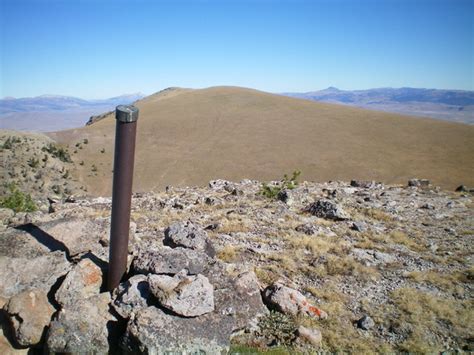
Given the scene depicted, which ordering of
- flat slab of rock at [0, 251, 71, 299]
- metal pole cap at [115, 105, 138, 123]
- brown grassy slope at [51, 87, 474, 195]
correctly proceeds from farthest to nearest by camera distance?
brown grassy slope at [51, 87, 474, 195]
flat slab of rock at [0, 251, 71, 299]
metal pole cap at [115, 105, 138, 123]

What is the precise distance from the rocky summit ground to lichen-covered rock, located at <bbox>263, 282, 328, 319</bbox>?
0.8 inches

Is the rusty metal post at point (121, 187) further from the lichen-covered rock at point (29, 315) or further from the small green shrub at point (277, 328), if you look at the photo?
the small green shrub at point (277, 328)

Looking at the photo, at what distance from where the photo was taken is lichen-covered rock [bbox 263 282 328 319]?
620cm

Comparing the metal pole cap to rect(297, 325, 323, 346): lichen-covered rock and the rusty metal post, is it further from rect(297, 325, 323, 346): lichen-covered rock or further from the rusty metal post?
rect(297, 325, 323, 346): lichen-covered rock

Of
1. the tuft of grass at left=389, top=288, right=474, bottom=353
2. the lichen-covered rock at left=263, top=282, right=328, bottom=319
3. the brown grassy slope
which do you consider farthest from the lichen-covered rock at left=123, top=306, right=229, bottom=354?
the brown grassy slope

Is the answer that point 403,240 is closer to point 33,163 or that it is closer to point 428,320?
point 428,320

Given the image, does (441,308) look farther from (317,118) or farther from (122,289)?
(317,118)

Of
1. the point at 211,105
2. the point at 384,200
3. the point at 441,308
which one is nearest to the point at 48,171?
the point at 384,200

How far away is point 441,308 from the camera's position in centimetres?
684

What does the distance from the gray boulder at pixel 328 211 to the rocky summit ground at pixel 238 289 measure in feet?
2.16

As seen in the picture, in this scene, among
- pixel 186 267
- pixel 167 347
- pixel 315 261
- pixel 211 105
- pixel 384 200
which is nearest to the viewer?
pixel 167 347

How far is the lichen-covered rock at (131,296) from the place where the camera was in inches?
209

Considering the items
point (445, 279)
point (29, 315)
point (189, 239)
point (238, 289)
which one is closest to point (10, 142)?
point (189, 239)

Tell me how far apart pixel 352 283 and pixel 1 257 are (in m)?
6.57
